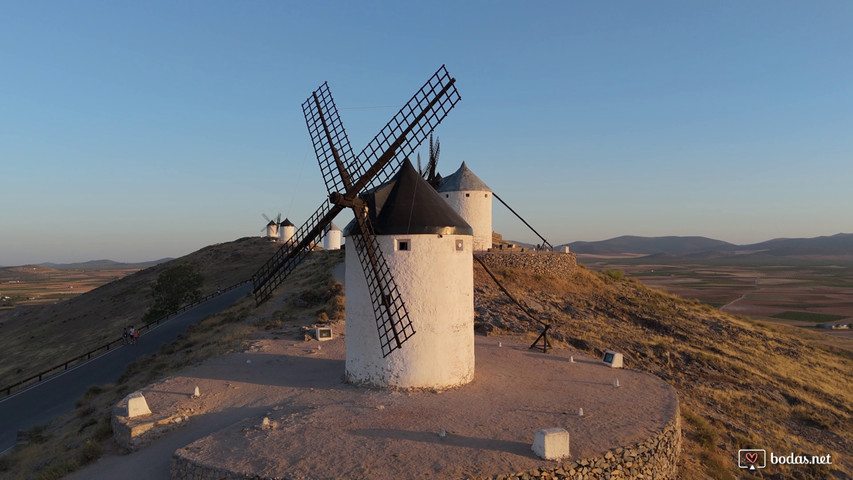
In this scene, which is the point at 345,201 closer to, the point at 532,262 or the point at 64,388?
the point at 64,388

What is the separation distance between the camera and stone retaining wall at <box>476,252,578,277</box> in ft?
112

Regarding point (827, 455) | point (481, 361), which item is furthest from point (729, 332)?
point (481, 361)

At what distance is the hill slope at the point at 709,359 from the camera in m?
14.4

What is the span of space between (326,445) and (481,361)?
8.27 metres

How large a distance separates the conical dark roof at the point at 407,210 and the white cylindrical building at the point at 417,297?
0.10 feet

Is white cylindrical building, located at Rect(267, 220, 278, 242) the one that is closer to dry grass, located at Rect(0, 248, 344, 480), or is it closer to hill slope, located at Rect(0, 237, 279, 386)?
hill slope, located at Rect(0, 237, 279, 386)

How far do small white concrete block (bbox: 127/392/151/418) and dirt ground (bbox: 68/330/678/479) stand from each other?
0.41m

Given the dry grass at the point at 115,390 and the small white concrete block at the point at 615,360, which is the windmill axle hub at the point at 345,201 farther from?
the small white concrete block at the point at 615,360

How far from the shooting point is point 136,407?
38.4 feet

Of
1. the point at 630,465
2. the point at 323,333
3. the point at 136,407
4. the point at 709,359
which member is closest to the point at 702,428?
the point at 630,465

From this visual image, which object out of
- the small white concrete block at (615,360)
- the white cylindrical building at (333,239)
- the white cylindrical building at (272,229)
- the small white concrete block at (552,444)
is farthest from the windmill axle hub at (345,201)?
the white cylindrical building at (272,229)

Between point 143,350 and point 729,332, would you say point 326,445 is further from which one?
point 729,332

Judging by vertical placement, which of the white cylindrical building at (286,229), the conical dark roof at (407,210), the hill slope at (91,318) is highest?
the white cylindrical building at (286,229)

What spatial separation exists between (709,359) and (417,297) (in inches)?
707
